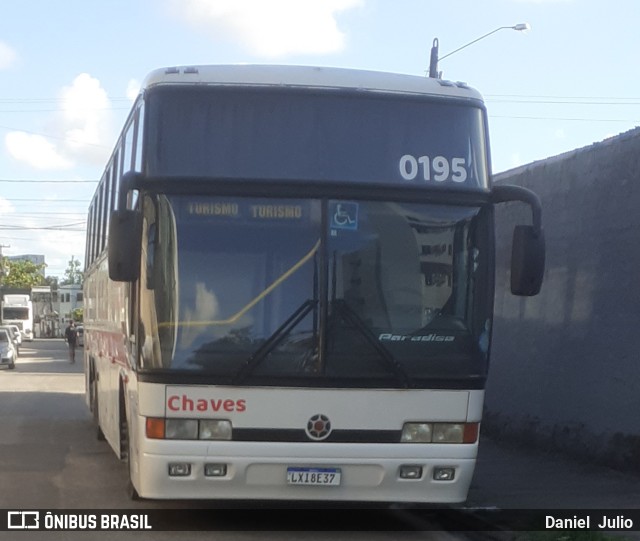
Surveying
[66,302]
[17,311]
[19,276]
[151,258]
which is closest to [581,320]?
[151,258]

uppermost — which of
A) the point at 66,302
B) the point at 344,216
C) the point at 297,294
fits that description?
the point at 344,216

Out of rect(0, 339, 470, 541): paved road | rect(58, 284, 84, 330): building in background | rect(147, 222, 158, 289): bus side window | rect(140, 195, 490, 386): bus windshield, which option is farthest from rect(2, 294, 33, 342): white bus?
rect(140, 195, 490, 386): bus windshield

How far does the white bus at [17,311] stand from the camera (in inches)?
3408

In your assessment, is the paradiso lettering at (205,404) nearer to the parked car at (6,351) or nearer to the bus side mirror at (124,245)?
the bus side mirror at (124,245)

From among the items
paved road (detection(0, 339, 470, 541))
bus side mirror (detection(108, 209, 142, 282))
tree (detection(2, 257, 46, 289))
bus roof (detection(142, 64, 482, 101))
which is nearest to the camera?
bus side mirror (detection(108, 209, 142, 282))

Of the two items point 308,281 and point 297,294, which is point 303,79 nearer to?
point 308,281

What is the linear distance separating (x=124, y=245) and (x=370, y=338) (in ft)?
6.62

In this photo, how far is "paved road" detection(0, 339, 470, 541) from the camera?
9977 millimetres

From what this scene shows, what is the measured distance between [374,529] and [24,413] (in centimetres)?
1344

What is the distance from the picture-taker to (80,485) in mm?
12570

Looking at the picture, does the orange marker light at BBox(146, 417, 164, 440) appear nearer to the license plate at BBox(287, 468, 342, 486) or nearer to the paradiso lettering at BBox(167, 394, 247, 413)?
the paradiso lettering at BBox(167, 394, 247, 413)

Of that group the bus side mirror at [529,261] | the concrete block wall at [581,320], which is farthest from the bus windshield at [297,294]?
the concrete block wall at [581,320]

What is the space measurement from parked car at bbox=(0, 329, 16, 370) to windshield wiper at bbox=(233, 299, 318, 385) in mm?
35867

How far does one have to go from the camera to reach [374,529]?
1030 centimetres
